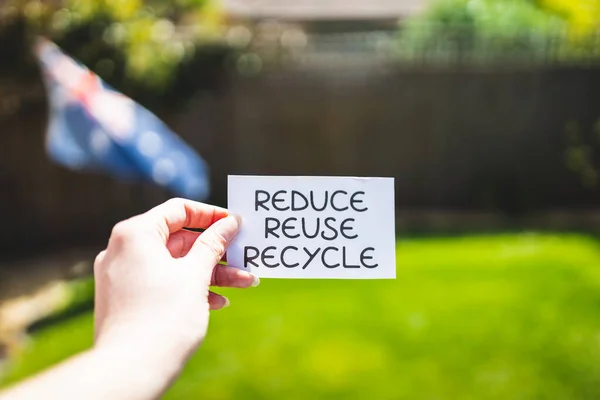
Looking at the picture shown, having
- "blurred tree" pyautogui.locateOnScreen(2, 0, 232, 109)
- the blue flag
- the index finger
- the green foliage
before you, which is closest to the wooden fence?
the green foliage

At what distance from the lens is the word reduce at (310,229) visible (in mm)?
1342

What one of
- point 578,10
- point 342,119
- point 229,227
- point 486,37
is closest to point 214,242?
point 229,227

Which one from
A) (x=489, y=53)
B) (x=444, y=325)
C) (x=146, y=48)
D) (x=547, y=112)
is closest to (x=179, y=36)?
(x=146, y=48)

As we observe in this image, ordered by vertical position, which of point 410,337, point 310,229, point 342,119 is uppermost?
point 310,229

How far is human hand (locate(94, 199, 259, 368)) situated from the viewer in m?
1.08

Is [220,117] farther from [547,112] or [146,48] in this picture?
[547,112]

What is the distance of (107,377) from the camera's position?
98cm

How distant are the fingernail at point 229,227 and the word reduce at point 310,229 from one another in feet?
0.15

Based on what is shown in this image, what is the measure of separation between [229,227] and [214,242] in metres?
0.04

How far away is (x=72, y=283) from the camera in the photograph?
15.9 feet

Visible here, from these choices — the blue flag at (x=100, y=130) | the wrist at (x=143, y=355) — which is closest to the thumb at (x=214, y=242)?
the wrist at (x=143, y=355)

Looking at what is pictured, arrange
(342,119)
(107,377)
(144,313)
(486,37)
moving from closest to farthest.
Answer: (107,377) → (144,313) → (486,37) → (342,119)

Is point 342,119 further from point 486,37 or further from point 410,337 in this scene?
point 410,337

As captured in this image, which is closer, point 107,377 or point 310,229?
point 107,377
